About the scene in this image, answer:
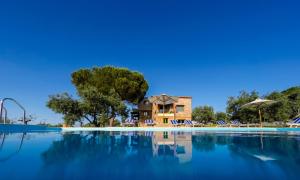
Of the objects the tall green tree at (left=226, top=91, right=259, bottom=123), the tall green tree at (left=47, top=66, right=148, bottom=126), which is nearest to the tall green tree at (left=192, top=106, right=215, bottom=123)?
the tall green tree at (left=226, top=91, right=259, bottom=123)

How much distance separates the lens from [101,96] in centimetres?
2128

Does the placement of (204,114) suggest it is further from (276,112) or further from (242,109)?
(276,112)

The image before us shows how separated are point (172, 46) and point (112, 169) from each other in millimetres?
21438

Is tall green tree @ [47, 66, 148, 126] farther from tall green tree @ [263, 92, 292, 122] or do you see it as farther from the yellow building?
tall green tree @ [263, 92, 292, 122]

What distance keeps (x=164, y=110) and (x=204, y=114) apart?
8872 mm

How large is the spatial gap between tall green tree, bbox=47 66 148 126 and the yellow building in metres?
1.25

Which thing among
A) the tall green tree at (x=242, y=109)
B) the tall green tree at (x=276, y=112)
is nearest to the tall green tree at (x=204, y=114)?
the tall green tree at (x=242, y=109)

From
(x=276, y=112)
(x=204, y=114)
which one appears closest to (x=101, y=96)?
(x=204, y=114)

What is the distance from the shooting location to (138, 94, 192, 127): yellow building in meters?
26.7

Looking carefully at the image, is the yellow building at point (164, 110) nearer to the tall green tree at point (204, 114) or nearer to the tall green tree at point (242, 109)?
the tall green tree at point (242, 109)

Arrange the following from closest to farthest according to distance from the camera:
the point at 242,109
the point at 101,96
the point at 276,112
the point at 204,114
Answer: the point at 101,96, the point at 276,112, the point at 242,109, the point at 204,114

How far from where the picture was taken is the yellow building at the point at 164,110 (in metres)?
26.7

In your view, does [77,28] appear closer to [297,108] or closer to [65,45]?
[65,45]

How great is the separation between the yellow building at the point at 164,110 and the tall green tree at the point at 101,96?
1.25 meters
